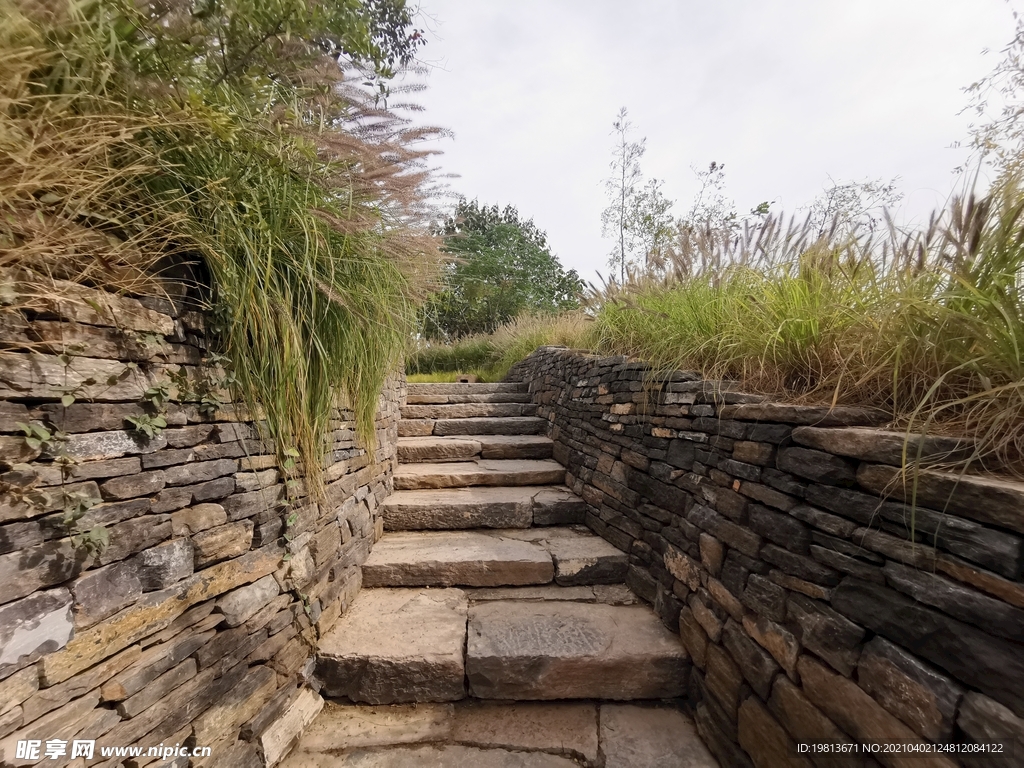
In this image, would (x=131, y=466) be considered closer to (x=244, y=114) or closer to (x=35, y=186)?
(x=35, y=186)

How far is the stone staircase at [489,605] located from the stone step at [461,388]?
1446 millimetres

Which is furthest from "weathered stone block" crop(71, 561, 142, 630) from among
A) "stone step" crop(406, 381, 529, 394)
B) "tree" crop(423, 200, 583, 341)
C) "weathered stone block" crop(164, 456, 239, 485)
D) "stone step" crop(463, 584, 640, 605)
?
"tree" crop(423, 200, 583, 341)

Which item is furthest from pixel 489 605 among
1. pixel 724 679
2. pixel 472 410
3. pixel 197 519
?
pixel 472 410

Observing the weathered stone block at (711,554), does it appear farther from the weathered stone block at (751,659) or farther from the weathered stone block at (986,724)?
the weathered stone block at (986,724)

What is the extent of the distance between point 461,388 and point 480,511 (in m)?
2.61

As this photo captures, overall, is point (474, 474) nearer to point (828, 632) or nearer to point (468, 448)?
point (468, 448)

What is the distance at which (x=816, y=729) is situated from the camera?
3.93 ft

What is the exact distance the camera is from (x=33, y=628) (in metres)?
0.91

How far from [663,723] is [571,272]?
35.1ft

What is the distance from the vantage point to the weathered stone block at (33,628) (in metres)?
0.86

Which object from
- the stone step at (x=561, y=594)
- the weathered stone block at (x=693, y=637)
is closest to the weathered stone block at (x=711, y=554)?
the weathered stone block at (x=693, y=637)

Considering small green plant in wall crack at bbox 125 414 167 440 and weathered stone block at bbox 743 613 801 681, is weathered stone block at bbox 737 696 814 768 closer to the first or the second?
weathered stone block at bbox 743 613 801 681

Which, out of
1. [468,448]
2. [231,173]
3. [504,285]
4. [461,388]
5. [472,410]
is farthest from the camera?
[504,285]

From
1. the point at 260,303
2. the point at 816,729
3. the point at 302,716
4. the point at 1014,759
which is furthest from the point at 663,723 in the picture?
the point at 260,303
